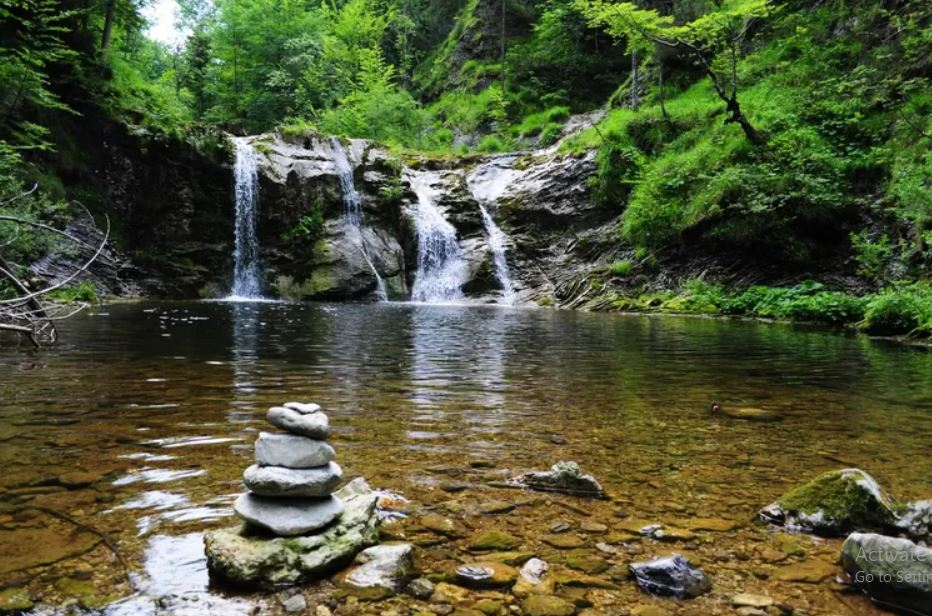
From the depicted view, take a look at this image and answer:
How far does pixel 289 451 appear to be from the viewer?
2883 millimetres

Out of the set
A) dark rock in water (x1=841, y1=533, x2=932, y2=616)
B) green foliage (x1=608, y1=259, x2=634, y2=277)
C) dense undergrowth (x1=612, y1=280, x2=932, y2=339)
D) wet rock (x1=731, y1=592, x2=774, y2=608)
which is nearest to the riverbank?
dense undergrowth (x1=612, y1=280, x2=932, y2=339)

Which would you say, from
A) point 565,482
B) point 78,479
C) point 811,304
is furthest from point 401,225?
point 565,482

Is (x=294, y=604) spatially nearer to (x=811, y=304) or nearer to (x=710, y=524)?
(x=710, y=524)

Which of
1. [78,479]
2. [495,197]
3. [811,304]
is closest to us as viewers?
[78,479]

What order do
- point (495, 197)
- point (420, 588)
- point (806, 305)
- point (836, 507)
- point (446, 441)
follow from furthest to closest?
point (495, 197)
point (806, 305)
point (446, 441)
point (836, 507)
point (420, 588)

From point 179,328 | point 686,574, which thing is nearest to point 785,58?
point 179,328

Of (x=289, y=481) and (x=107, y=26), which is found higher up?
(x=107, y=26)

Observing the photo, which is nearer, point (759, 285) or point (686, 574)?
point (686, 574)

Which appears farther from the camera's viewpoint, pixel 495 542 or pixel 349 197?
pixel 349 197

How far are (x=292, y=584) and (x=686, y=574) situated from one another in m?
1.70

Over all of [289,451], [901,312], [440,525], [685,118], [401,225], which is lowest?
[440,525]

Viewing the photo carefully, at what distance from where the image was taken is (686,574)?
247 cm

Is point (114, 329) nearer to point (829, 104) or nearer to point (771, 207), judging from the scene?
point (771, 207)

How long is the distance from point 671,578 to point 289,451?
1.88 meters
